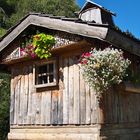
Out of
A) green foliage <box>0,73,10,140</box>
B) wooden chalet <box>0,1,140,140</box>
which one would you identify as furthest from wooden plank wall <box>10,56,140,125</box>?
green foliage <box>0,73,10,140</box>

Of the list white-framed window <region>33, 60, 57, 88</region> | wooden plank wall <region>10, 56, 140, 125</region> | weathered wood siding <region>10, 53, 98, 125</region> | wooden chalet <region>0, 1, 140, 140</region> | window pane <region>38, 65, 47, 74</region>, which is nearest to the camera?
wooden chalet <region>0, 1, 140, 140</region>

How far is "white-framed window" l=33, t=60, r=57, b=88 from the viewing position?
9.27 meters

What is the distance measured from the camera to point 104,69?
762 cm

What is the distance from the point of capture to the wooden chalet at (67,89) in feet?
26.9

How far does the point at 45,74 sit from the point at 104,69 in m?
2.49

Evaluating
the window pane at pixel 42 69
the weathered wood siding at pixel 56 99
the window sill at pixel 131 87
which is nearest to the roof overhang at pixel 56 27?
the weathered wood siding at pixel 56 99

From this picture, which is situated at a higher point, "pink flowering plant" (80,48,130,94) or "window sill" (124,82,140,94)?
"pink flowering plant" (80,48,130,94)

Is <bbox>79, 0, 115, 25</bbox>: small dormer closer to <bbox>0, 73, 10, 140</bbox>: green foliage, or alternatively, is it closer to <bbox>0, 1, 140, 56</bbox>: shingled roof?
<bbox>0, 1, 140, 56</bbox>: shingled roof

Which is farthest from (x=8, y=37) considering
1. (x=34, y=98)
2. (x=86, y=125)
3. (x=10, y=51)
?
(x=86, y=125)

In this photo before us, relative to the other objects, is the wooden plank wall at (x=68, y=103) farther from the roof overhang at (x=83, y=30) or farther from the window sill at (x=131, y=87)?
the roof overhang at (x=83, y=30)

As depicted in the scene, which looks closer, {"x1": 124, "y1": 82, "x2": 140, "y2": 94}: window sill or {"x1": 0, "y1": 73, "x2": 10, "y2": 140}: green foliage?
{"x1": 124, "y1": 82, "x2": 140, "y2": 94}: window sill

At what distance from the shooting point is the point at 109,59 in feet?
25.1

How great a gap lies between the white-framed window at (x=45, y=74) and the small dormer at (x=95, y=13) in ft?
6.16

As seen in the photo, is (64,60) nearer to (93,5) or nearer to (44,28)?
(44,28)
